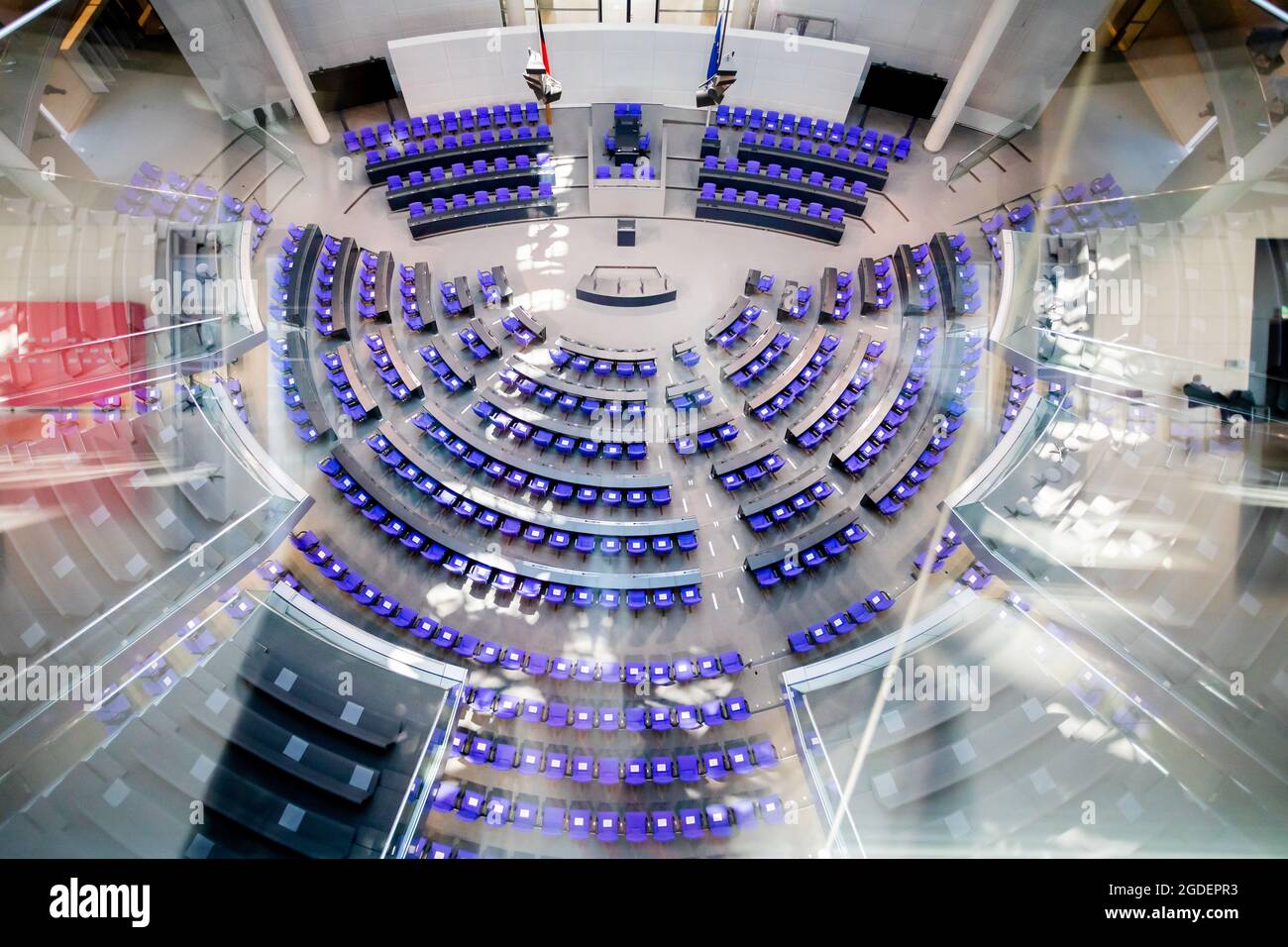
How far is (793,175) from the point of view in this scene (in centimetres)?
2053

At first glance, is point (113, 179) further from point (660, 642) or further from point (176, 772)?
point (660, 642)

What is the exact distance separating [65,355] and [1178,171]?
24.9 metres

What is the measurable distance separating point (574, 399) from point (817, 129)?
1060cm

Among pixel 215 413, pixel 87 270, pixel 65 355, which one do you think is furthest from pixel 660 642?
pixel 87 270

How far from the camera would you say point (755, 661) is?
15.1 m

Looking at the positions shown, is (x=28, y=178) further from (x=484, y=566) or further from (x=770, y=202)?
(x=770, y=202)

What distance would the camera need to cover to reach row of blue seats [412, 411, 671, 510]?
1662 cm

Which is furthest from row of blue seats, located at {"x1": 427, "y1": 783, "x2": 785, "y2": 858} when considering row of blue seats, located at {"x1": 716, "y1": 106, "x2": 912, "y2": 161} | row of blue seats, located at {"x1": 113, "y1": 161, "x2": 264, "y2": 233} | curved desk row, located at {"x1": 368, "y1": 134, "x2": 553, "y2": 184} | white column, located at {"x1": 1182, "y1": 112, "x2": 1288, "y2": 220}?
row of blue seats, located at {"x1": 716, "y1": 106, "x2": 912, "y2": 161}

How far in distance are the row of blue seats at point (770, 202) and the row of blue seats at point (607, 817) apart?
1402cm

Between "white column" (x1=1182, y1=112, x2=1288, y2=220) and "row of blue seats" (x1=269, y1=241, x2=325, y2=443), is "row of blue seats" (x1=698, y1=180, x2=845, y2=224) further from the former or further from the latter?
"row of blue seats" (x1=269, y1=241, x2=325, y2=443)

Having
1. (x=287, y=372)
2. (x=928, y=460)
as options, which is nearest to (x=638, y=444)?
(x=928, y=460)

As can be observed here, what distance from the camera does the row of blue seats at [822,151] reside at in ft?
68.5

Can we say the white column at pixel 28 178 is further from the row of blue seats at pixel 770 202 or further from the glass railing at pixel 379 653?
the row of blue seats at pixel 770 202

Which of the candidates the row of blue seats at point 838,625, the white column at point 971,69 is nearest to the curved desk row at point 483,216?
the white column at point 971,69
